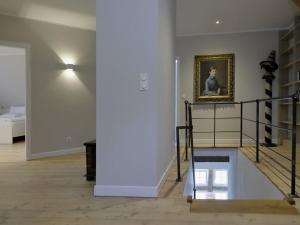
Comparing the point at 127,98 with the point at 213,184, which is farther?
the point at 213,184

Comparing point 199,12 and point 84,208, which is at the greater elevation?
point 199,12

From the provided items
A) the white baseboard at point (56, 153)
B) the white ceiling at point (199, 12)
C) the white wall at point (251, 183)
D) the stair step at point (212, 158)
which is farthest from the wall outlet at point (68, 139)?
the white wall at point (251, 183)

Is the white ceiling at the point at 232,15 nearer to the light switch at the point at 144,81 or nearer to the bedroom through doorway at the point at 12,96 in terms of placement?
the light switch at the point at 144,81

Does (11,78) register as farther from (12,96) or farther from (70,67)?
(70,67)

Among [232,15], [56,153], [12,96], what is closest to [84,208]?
[56,153]

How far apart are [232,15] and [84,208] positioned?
4104 mm

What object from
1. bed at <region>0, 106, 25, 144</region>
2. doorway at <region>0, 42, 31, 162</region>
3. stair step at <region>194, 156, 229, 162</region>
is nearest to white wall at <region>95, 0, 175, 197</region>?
stair step at <region>194, 156, 229, 162</region>

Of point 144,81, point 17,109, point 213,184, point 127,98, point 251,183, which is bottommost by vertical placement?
point 213,184

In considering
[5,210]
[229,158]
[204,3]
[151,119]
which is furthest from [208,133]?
[5,210]

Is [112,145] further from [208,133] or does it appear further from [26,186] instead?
[208,133]

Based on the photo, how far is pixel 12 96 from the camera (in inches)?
347

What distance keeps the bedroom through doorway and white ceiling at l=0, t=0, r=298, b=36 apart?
305 cm

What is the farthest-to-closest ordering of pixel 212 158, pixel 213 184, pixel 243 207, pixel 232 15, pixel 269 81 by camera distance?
pixel 213 184
pixel 269 81
pixel 212 158
pixel 232 15
pixel 243 207

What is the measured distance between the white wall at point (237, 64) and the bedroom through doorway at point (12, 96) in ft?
13.7
